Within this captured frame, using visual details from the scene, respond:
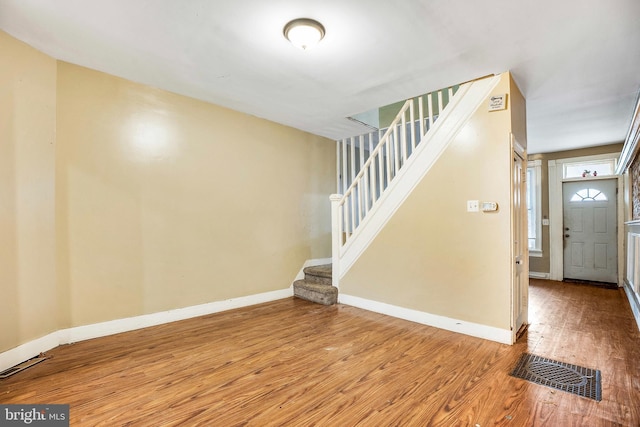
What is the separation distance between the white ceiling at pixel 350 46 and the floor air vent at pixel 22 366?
2575mm

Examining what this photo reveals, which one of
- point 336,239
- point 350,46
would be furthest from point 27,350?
point 350,46

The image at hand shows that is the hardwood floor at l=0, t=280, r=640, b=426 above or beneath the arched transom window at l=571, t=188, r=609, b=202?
beneath

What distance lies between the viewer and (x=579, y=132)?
461cm

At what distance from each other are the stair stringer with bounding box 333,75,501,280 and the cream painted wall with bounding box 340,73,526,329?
0.07 metres

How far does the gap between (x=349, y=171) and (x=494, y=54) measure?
3187 mm

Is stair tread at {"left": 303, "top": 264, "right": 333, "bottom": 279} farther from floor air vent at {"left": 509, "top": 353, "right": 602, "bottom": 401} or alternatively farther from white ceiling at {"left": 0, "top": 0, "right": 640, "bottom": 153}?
floor air vent at {"left": 509, "top": 353, "right": 602, "bottom": 401}

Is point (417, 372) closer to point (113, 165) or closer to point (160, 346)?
point (160, 346)

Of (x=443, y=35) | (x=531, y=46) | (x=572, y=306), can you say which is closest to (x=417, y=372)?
(x=443, y=35)

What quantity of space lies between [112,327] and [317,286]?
246cm

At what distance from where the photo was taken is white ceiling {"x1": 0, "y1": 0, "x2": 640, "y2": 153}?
205cm

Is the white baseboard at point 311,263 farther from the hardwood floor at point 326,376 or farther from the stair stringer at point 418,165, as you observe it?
the hardwood floor at point 326,376

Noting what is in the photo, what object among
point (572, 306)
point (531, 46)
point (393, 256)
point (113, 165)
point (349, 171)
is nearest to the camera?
point (531, 46)

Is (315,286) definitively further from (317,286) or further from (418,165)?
(418,165)

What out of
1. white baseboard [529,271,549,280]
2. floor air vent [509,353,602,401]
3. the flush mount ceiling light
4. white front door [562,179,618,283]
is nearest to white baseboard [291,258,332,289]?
floor air vent [509,353,602,401]
